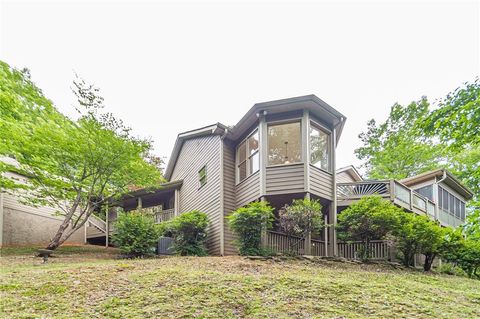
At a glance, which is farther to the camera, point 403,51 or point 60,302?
point 403,51

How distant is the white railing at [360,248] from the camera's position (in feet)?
36.9

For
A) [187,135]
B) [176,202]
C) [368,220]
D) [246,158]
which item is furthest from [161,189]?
[368,220]

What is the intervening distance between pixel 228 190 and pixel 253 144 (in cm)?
207

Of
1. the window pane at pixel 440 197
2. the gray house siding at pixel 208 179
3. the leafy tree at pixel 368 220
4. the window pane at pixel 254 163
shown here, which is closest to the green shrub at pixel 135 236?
the gray house siding at pixel 208 179

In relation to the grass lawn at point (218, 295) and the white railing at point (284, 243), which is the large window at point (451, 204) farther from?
the grass lawn at point (218, 295)

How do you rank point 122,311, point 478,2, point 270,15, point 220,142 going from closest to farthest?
point 122,311, point 478,2, point 270,15, point 220,142

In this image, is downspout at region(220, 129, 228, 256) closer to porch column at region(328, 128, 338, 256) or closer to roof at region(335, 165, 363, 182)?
porch column at region(328, 128, 338, 256)

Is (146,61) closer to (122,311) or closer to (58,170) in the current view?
(58,170)

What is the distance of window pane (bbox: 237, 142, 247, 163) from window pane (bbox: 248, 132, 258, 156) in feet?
1.39

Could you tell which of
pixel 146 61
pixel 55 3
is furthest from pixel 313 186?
pixel 146 61

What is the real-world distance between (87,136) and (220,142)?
4.82 meters

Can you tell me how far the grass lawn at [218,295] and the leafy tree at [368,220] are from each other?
2660 millimetres

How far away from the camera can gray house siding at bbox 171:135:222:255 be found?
12.8 meters

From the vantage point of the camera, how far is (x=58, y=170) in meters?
11.5
